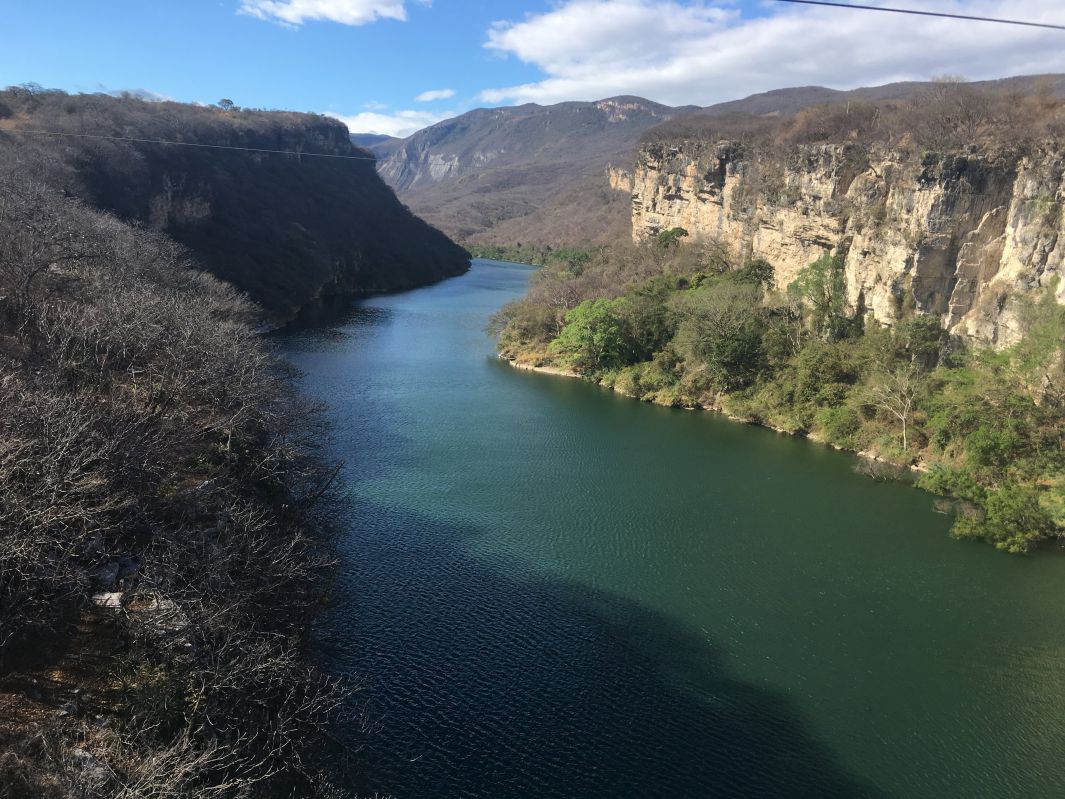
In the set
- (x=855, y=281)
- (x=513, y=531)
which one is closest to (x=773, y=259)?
(x=855, y=281)

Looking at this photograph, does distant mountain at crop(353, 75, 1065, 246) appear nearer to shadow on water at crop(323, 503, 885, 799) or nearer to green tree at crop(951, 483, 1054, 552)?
green tree at crop(951, 483, 1054, 552)

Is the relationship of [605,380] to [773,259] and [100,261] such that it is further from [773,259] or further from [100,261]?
[100,261]

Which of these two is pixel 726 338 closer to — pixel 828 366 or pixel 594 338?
pixel 828 366

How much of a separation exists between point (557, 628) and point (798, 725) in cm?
532

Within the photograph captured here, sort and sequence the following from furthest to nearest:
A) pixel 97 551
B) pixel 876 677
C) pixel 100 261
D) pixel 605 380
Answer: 1. pixel 605 380
2. pixel 100 261
3. pixel 876 677
4. pixel 97 551

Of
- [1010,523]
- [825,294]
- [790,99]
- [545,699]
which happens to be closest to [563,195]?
[790,99]

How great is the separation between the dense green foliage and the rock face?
1038 mm

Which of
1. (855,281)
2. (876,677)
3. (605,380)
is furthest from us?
(605,380)

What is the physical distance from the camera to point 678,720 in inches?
522

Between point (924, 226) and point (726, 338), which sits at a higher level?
point (924, 226)

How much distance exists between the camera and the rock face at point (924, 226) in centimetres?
2767

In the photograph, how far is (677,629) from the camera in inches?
639

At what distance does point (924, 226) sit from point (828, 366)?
712 centimetres

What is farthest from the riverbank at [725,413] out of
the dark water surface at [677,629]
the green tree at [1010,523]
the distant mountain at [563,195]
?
the distant mountain at [563,195]
